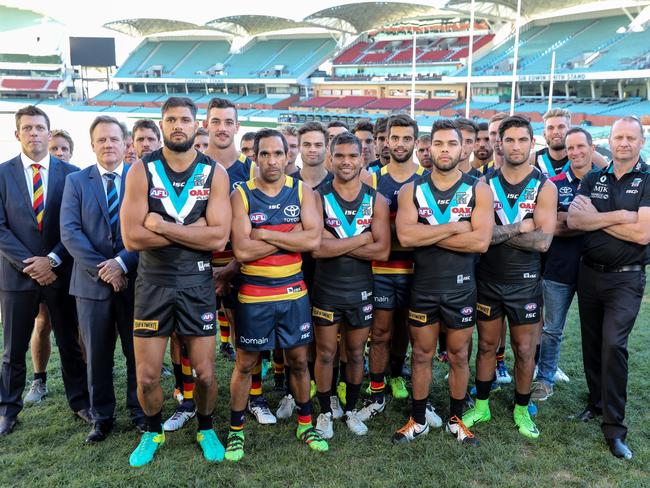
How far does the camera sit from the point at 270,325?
418 cm

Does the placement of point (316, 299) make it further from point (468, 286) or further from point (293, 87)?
point (293, 87)

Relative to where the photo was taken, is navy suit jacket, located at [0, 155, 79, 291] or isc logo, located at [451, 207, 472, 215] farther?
navy suit jacket, located at [0, 155, 79, 291]

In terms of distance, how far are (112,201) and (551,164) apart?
4141 mm

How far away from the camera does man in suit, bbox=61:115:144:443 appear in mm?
4234

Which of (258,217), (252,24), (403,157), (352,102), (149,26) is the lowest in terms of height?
(258,217)

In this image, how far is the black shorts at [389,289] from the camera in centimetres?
473

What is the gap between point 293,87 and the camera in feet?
197

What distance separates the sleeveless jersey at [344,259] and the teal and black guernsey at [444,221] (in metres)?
0.43

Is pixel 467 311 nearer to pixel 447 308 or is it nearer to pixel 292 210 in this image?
pixel 447 308

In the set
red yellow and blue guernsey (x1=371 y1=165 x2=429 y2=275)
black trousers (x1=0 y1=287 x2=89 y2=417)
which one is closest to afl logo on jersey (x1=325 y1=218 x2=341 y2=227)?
red yellow and blue guernsey (x1=371 y1=165 x2=429 y2=275)

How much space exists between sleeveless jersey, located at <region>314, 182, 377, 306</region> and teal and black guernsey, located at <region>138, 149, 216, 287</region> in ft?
3.35

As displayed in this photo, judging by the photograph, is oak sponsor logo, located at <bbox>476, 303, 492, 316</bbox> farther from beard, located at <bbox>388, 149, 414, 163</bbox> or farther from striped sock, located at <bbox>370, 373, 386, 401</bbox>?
beard, located at <bbox>388, 149, 414, 163</bbox>

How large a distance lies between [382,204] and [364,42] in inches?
2422

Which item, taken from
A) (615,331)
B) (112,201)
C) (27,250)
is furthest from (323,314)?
(27,250)
